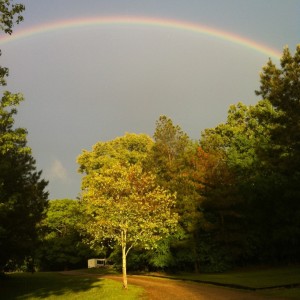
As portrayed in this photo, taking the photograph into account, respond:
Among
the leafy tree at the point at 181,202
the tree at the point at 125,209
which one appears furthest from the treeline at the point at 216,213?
the tree at the point at 125,209

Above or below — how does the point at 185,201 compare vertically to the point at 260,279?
above

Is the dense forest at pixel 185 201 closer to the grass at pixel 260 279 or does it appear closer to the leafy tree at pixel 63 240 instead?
the leafy tree at pixel 63 240

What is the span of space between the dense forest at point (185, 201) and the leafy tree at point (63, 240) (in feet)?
0.90

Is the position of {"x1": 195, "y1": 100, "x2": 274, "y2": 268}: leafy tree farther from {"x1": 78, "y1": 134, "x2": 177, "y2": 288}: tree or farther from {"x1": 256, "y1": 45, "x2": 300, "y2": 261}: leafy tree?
{"x1": 78, "y1": 134, "x2": 177, "y2": 288}: tree

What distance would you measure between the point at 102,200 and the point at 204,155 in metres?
21.0

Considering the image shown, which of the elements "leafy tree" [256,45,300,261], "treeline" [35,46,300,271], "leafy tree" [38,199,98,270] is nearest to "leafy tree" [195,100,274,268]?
"treeline" [35,46,300,271]

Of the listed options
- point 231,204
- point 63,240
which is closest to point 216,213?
point 231,204

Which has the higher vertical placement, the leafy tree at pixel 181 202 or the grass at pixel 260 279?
the leafy tree at pixel 181 202

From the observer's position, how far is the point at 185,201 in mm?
41750

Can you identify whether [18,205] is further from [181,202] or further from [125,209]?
[181,202]

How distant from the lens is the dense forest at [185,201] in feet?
87.8

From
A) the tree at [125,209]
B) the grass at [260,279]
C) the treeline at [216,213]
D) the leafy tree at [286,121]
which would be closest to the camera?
the grass at [260,279]

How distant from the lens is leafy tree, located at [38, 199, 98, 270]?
204ft

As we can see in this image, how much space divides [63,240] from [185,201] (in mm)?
28838
